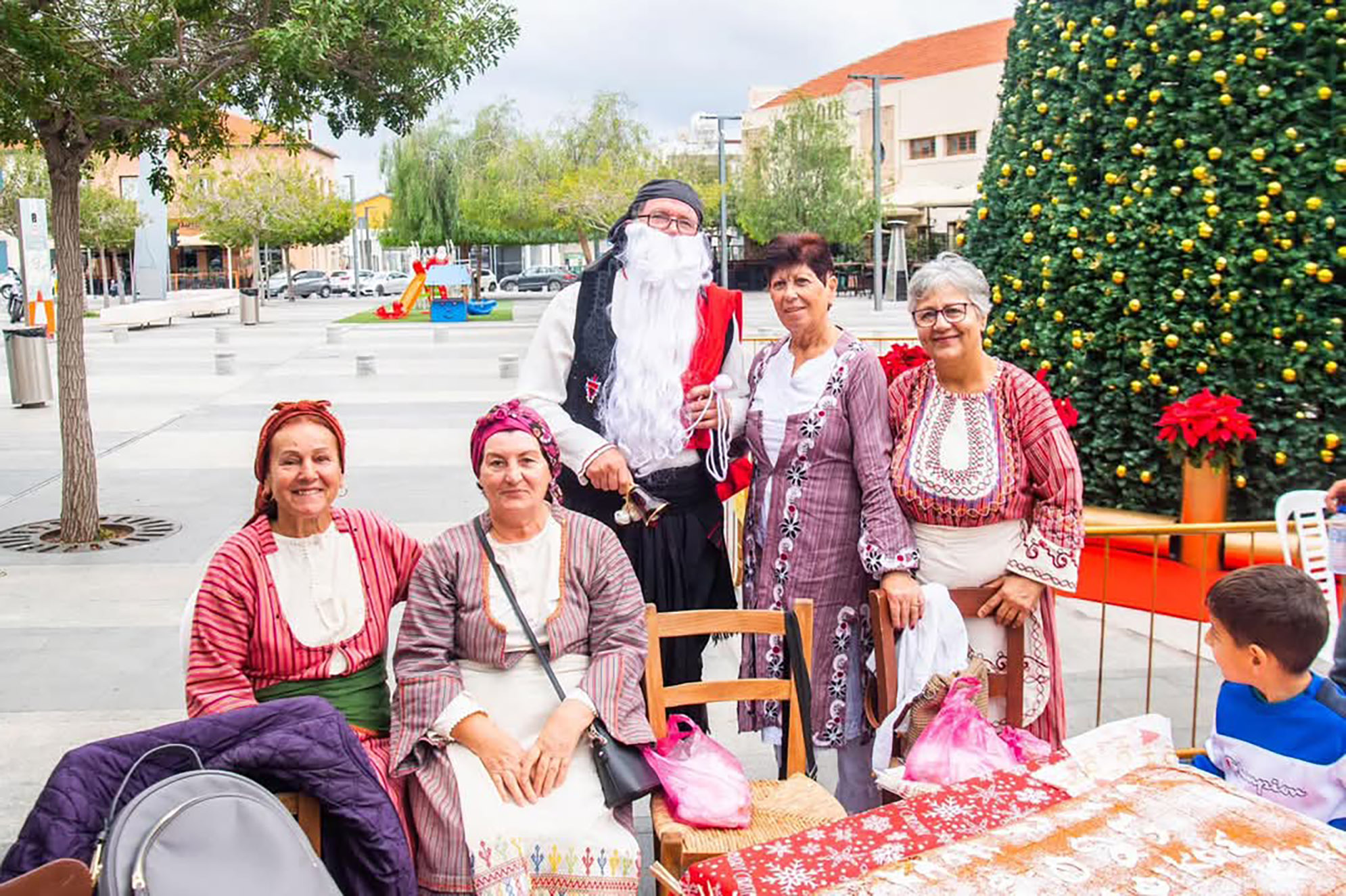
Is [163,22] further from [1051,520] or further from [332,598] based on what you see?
[1051,520]

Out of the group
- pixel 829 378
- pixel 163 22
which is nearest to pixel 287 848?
pixel 829 378

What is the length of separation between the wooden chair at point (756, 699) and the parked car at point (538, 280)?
4738 centimetres

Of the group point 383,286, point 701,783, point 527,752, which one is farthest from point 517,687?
point 383,286

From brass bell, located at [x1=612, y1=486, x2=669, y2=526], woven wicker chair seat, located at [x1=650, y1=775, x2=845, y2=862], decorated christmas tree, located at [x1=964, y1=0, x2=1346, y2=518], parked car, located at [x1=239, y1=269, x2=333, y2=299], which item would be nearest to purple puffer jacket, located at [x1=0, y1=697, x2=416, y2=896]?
woven wicker chair seat, located at [x1=650, y1=775, x2=845, y2=862]

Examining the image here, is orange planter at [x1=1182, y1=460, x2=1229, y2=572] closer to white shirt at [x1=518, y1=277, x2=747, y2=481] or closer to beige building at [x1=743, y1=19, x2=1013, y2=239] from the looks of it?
white shirt at [x1=518, y1=277, x2=747, y2=481]

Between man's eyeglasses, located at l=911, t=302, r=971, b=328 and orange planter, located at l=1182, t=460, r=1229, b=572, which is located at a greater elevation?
man's eyeglasses, located at l=911, t=302, r=971, b=328

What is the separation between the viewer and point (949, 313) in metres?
3.27

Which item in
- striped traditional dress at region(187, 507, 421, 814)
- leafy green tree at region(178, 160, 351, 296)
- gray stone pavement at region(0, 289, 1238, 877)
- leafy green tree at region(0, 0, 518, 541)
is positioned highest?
leafy green tree at region(178, 160, 351, 296)

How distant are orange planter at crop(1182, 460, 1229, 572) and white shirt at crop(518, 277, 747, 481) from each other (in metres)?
3.26

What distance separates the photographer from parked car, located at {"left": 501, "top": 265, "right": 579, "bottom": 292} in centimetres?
5112

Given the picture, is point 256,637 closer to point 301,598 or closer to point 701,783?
point 301,598

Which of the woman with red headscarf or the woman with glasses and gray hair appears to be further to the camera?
the woman with glasses and gray hair

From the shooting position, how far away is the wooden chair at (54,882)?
80.5 inches

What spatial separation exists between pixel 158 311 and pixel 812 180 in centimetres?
1947
